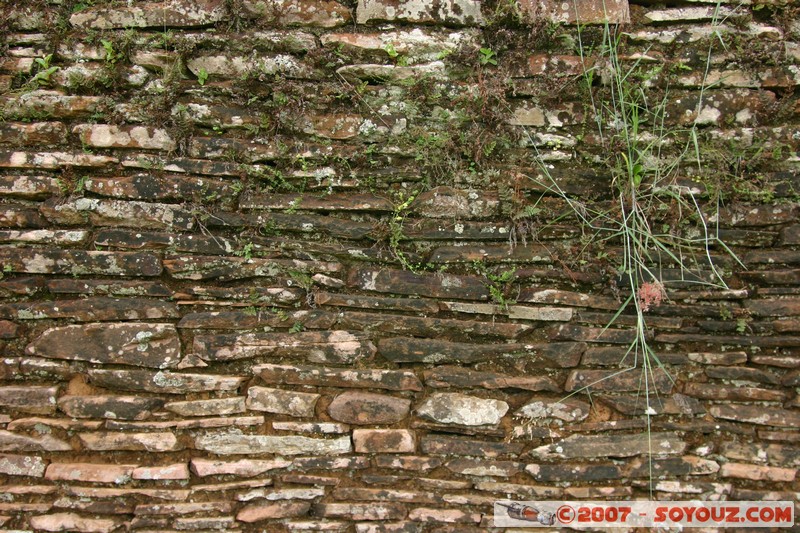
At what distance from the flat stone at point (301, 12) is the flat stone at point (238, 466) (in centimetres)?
213

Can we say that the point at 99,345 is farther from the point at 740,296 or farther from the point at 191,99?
the point at 740,296

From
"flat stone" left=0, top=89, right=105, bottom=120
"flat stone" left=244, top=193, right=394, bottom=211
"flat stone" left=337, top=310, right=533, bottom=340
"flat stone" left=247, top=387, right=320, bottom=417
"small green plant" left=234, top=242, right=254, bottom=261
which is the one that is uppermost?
"flat stone" left=0, top=89, right=105, bottom=120

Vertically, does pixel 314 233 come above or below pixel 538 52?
below

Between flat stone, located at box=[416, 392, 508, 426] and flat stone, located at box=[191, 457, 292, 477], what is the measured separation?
2.43 ft

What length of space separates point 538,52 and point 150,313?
2284 mm

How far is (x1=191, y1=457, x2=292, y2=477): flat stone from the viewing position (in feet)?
7.43

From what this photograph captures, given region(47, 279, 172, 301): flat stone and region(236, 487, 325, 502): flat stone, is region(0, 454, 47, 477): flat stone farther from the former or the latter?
region(236, 487, 325, 502): flat stone

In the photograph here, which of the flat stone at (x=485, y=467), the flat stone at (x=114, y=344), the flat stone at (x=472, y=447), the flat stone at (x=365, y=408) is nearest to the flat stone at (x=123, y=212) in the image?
the flat stone at (x=114, y=344)

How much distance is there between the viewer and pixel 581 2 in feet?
7.48

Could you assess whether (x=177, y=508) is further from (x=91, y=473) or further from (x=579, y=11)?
(x=579, y=11)

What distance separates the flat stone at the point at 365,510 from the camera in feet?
7.41

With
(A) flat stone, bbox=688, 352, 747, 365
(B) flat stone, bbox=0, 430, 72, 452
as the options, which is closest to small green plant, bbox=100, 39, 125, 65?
(B) flat stone, bbox=0, 430, 72, 452

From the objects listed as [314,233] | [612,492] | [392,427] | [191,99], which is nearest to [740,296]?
[612,492]

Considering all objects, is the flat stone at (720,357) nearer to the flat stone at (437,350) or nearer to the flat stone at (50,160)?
the flat stone at (437,350)
